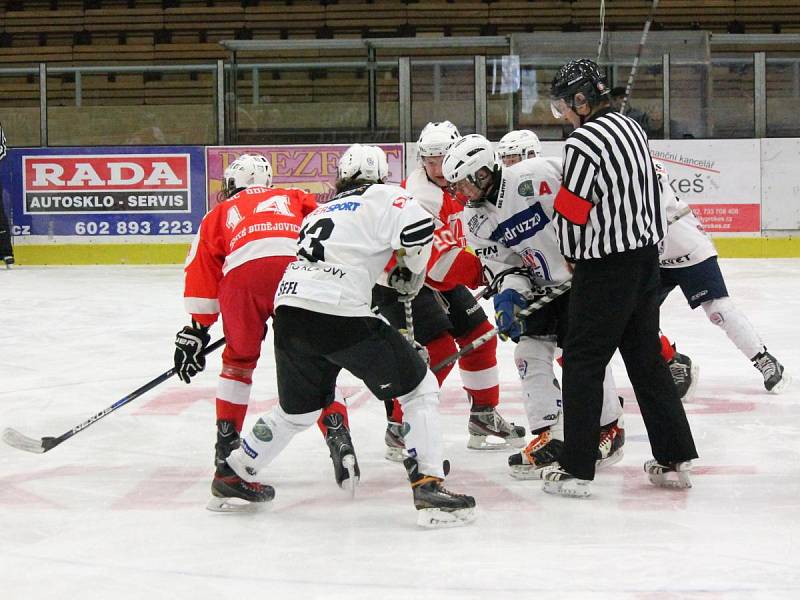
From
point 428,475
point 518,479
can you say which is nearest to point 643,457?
point 518,479

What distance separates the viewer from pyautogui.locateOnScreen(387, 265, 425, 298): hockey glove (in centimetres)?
300

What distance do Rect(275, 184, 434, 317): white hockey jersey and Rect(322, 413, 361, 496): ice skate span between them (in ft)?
1.70

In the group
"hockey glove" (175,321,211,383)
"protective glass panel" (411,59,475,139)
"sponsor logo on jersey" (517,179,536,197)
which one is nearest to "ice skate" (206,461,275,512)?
"hockey glove" (175,321,211,383)

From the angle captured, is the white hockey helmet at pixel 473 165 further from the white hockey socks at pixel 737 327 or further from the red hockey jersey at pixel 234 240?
the white hockey socks at pixel 737 327

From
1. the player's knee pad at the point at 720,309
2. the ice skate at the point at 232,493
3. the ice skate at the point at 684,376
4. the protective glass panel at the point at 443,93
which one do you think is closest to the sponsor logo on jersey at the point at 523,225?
the ice skate at the point at 232,493

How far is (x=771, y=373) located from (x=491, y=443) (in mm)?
1361

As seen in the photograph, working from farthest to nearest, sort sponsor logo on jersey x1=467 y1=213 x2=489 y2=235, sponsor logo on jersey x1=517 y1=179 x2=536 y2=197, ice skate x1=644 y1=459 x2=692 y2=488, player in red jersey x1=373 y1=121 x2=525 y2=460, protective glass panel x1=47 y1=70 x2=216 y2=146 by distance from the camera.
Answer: protective glass panel x1=47 y1=70 x2=216 y2=146, player in red jersey x1=373 y1=121 x2=525 y2=460, sponsor logo on jersey x1=467 y1=213 x2=489 y2=235, sponsor logo on jersey x1=517 y1=179 x2=536 y2=197, ice skate x1=644 y1=459 x2=692 y2=488

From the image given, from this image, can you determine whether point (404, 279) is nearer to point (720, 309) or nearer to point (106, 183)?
point (720, 309)

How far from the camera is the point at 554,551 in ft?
8.40

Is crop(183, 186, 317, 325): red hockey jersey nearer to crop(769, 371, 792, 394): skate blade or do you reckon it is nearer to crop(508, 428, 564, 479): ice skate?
crop(508, 428, 564, 479): ice skate

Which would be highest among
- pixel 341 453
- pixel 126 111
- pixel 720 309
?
pixel 126 111

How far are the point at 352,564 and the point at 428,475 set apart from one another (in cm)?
42

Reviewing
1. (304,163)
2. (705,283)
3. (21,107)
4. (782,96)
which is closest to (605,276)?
(705,283)

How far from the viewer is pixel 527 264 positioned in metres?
3.41
